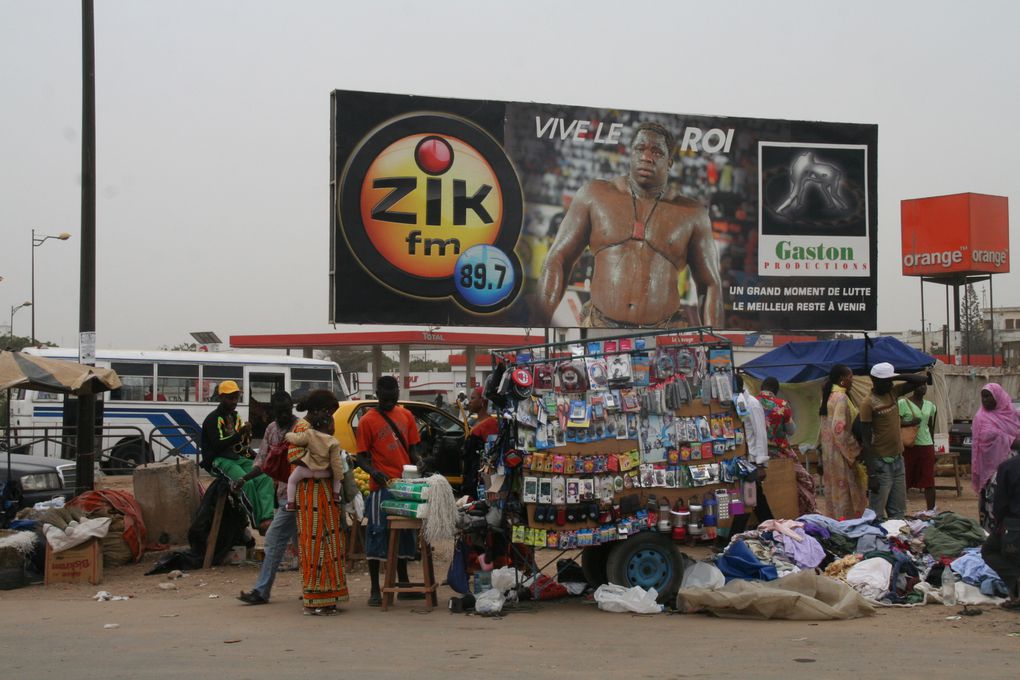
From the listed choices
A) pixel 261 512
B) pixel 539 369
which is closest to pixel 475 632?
pixel 539 369

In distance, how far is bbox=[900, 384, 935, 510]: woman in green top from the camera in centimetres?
1256

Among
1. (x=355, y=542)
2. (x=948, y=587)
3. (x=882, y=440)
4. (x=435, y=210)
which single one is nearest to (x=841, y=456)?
(x=882, y=440)

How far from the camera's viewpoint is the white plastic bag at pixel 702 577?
818 cm

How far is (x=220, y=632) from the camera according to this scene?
7.42 m

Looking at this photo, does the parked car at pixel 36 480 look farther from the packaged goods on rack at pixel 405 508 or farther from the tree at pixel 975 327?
the tree at pixel 975 327

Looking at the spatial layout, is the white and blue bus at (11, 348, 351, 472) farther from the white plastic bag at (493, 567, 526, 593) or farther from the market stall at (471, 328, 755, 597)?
the market stall at (471, 328, 755, 597)

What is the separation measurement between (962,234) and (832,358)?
71.7 feet

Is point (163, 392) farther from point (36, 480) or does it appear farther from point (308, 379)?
point (36, 480)

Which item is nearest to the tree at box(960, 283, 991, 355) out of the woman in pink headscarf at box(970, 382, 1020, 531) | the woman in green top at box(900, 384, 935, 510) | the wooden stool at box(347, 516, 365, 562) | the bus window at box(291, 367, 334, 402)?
the bus window at box(291, 367, 334, 402)

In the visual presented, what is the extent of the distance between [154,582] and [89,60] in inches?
240

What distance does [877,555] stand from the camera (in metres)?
8.74

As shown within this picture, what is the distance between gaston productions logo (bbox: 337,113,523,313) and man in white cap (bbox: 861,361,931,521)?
784 cm

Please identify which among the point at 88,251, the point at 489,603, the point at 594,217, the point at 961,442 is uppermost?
the point at 594,217

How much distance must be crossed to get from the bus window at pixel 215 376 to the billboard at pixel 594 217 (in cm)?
848
